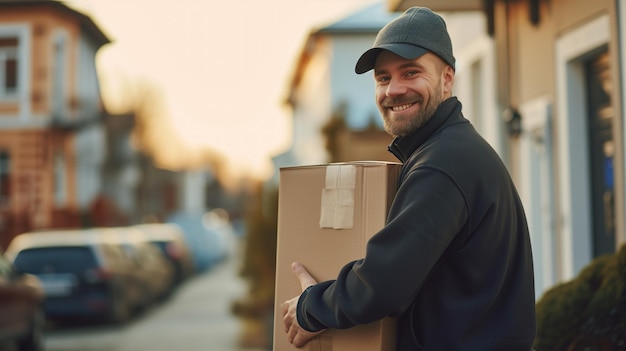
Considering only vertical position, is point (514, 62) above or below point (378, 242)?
above

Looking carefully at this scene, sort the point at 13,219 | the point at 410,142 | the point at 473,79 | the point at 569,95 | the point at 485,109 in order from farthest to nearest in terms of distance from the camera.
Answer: the point at 13,219, the point at 473,79, the point at 485,109, the point at 569,95, the point at 410,142

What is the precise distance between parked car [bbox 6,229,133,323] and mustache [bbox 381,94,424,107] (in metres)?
15.3

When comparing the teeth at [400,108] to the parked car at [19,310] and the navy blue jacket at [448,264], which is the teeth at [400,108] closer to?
the navy blue jacket at [448,264]

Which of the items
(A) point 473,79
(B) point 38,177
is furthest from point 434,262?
(B) point 38,177

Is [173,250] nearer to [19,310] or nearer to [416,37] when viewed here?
[19,310]

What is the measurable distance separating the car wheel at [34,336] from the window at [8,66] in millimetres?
25371

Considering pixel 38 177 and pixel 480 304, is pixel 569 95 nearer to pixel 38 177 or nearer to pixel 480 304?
pixel 480 304

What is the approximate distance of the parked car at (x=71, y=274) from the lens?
17.7 m

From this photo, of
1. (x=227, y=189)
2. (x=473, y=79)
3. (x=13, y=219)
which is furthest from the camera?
(x=227, y=189)

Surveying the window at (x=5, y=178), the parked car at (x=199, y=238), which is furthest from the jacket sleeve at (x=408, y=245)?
the window at (x=5, y=178)

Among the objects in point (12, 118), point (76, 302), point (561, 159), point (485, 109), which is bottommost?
point (76, 302)

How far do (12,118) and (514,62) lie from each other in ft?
96.6

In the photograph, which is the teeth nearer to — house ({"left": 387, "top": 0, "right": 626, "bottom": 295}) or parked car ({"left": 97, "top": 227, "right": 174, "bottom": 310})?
house ({"left": 387, "top": 0, "right": 626, "bottom": 295})

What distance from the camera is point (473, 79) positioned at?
1479 cm
